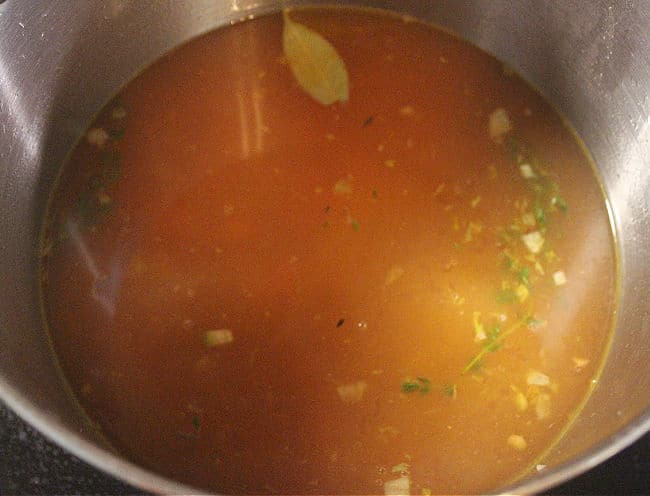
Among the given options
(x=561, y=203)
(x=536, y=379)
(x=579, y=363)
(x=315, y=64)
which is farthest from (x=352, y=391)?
(x=315, y=64)

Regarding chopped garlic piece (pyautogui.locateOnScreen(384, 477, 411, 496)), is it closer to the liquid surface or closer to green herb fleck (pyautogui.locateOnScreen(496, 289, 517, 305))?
the liquid surface

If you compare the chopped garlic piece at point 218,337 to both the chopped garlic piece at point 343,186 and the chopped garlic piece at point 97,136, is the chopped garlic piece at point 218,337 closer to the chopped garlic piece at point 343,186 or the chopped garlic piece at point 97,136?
the chopped garlic piece at point 343,186

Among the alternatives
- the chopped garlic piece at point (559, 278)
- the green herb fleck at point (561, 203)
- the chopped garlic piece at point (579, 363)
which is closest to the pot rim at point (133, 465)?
the chopped garlic piece at point (579, 363)

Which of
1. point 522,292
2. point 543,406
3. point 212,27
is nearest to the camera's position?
point 543,406

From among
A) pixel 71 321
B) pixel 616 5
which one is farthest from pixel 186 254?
pixel 616 5

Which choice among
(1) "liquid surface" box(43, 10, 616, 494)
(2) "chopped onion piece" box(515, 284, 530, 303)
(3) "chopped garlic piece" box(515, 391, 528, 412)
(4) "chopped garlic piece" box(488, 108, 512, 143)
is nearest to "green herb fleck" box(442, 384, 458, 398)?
(1) "liquid surface" box(43, 10, 616, 494)

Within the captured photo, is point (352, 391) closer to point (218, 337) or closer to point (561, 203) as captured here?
point (218, 337)

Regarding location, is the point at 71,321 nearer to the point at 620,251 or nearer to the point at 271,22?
the point at 271,22
